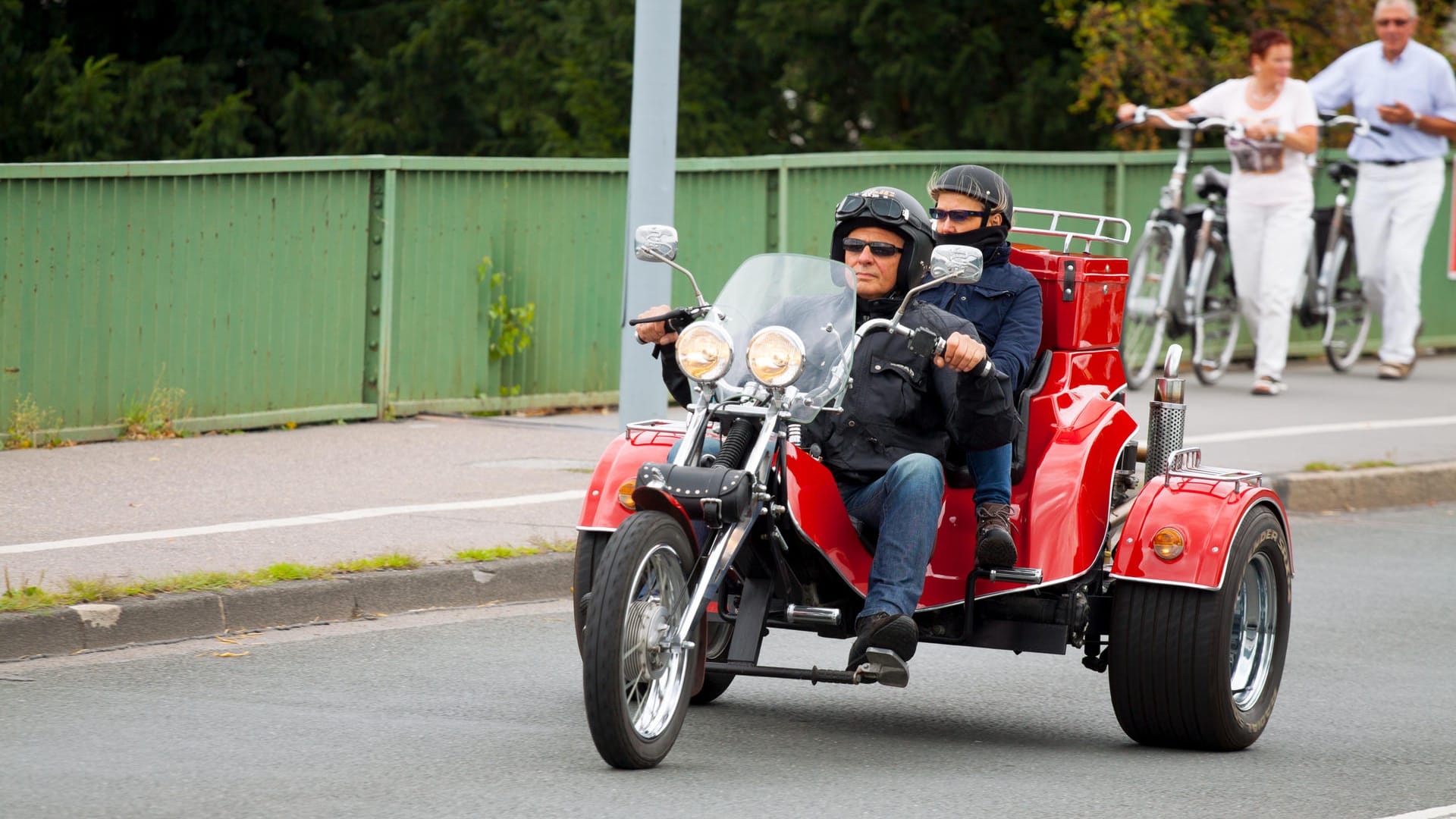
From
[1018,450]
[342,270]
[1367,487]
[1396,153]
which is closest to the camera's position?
[1018,450]

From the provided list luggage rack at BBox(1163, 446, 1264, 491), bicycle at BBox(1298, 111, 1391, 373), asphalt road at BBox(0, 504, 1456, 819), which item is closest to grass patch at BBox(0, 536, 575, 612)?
asphalt road at BBox(0, 504, 1456, 819)

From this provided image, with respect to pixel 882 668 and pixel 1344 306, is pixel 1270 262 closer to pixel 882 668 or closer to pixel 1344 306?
pixel 1344 306

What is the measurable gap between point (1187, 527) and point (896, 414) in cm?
91

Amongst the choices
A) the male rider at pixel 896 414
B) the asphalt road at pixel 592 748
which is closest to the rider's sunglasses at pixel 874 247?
the male rider at pixel 896 414

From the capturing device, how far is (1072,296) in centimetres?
662

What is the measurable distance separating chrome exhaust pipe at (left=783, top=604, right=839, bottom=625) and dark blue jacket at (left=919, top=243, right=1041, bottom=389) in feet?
3.24

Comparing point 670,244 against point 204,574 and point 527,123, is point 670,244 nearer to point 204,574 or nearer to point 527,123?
point 204,574

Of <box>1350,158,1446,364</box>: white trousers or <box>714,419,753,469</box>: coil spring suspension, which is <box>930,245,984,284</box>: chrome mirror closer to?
<box>714,419,753,469</box>: coil spring suspension

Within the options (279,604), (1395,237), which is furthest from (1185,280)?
(279,604)

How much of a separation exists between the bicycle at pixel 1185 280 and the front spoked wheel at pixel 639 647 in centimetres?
884

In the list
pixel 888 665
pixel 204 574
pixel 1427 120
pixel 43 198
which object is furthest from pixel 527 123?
pixel 888 665

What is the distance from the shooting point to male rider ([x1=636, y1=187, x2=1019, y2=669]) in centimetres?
579

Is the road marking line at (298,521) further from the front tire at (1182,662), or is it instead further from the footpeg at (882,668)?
the front tire at (1182,662)

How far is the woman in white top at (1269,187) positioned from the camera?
13945mm
